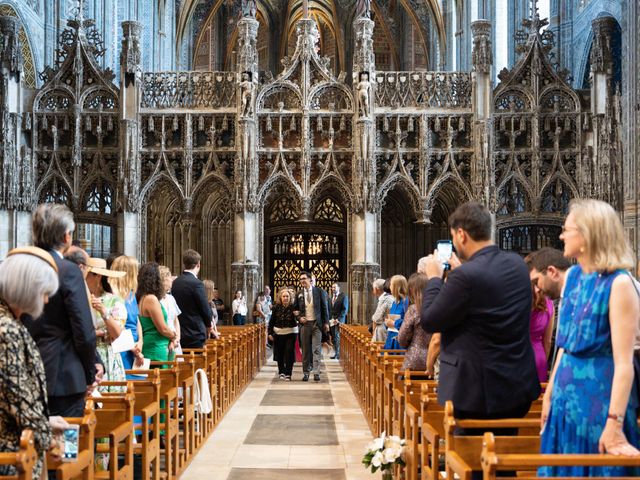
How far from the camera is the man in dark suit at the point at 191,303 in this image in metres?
9.50

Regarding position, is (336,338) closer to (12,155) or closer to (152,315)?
(12,155)

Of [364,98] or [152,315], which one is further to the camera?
[364,98]

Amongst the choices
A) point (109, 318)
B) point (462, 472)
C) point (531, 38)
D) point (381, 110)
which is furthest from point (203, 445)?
point (531, 38)

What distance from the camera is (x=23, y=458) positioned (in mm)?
3154

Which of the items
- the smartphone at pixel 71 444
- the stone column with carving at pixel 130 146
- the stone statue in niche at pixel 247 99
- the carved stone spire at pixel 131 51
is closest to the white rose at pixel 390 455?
the smartphone at pixel 71 444

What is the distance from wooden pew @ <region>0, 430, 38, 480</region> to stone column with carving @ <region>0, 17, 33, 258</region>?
17930mm

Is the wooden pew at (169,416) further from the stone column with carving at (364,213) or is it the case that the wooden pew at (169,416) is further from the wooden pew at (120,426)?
the stone column with carving at (364,213)

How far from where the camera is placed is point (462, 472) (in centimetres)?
371

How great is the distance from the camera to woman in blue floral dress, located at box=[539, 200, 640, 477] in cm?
349

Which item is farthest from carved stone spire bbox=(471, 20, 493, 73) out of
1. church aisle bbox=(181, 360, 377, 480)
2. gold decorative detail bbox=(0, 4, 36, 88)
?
gold decorative detail bbox=(0, 4, 36, 88)

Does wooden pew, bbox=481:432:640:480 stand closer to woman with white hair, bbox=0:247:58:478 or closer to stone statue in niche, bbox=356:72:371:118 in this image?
woman with white hair, bbox=0:247:58:478

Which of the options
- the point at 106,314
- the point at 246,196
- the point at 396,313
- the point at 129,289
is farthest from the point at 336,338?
the point at 106,314

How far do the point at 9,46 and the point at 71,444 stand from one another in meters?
18.4

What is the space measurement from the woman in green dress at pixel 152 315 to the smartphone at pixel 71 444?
3893 mm
